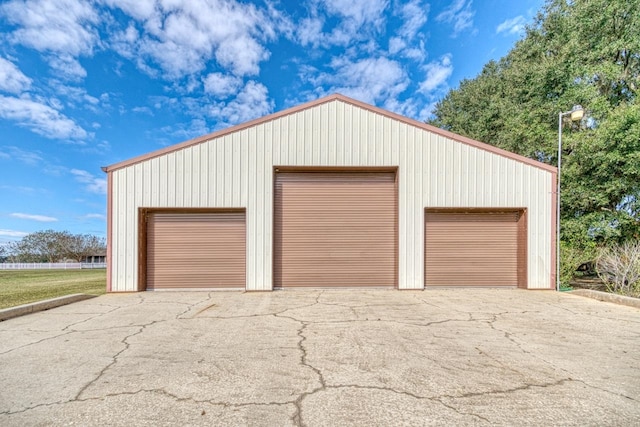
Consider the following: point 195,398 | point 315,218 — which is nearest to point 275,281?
point 315,218

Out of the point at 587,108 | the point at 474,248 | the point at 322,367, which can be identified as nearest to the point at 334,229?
the point at 474,248

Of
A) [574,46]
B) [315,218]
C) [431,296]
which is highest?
[574,46]

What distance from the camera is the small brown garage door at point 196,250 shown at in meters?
8.11

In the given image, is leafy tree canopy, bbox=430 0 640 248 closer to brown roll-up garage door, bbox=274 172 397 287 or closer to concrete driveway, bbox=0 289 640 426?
concrete driveway, bbox=0 289 640 426

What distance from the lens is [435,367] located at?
3.11 m

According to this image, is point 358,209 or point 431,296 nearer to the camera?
point 431,296

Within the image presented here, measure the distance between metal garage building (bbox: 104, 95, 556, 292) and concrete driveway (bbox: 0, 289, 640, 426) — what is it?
2.48 m

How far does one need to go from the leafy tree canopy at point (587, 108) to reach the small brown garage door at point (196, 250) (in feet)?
39.8

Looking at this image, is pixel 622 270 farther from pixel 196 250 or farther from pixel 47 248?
pixel 47 248

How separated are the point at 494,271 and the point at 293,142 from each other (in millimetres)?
7119

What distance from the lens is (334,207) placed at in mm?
8438

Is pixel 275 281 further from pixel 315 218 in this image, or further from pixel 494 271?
pixel 494 271

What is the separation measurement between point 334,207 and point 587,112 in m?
11.3

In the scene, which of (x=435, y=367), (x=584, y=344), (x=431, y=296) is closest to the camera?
(x=435, y=367)
